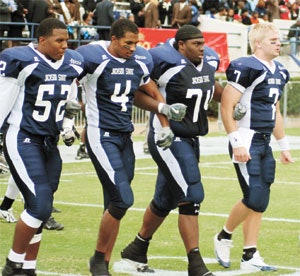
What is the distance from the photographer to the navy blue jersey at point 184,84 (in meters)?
7.55

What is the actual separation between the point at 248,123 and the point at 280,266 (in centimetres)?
109

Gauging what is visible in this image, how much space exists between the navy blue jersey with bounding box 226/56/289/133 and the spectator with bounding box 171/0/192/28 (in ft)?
57.9

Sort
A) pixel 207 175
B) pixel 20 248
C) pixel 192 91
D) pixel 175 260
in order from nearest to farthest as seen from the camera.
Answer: pixel 20 248
pixel 192 91
pixel 175 260
pixel 207 175

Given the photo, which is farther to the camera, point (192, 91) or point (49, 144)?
point (192, 91)

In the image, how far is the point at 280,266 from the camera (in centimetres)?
788

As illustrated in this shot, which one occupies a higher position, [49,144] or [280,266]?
[49,144]

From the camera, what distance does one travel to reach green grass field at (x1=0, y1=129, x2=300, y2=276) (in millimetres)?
8016

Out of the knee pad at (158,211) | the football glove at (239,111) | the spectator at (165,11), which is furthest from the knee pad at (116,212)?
the spectator at (165,11)

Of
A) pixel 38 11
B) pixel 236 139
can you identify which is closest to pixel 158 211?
pixel 236 139

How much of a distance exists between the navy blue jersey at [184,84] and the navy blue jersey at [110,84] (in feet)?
0.54

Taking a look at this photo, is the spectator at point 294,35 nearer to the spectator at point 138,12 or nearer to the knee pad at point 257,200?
the spectator at point 138,12

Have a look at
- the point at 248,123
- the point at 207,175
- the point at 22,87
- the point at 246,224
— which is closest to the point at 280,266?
the point at 246,224

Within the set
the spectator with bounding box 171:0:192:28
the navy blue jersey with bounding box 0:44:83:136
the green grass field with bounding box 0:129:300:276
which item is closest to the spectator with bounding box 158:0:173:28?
the spectator with bounding box 171:0:192:28

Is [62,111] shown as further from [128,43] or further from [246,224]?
[246,224]
